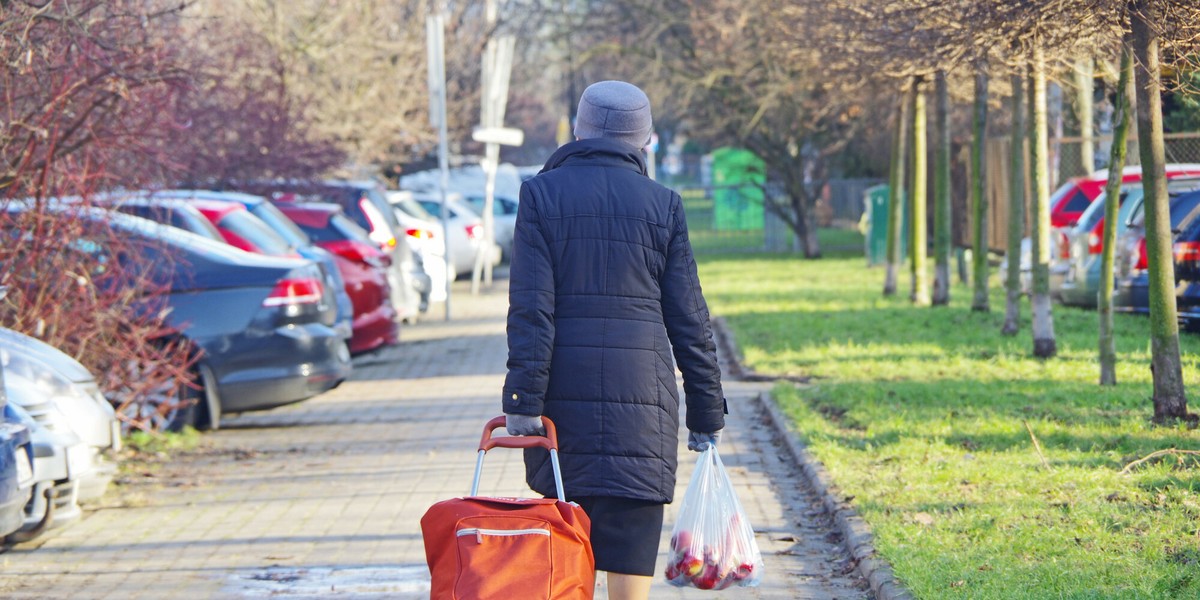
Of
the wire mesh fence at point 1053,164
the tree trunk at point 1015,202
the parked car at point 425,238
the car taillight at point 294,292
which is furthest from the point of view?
the parked car at point 425,238

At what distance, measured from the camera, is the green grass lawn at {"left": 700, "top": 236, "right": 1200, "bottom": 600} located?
5453 millimetres

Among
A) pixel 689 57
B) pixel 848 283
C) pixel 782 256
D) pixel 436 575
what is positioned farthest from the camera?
pixel 782 256

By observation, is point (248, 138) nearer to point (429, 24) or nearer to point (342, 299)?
point (429, 24)

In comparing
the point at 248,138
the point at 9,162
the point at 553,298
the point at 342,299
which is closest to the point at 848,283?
the point at 248,138

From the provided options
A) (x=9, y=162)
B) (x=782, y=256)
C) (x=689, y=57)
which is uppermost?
(x=689, y=57)

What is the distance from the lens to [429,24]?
18.9 metres

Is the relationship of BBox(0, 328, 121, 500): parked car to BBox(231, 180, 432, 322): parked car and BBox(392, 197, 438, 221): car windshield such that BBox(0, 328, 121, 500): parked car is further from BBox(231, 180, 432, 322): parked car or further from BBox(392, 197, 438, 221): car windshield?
BBox(392, 197, 438, 221): car windshield

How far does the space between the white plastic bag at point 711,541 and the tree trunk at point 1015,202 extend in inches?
316

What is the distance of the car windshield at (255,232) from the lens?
38.7ft

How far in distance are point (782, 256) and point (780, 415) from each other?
21.3 m

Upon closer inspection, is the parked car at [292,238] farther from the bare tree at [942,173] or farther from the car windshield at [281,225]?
the bare tree at [942,173]

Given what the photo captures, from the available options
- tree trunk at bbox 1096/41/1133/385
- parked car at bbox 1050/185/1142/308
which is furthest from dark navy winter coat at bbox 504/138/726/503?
parked car at bbox 1050/185/1142/308

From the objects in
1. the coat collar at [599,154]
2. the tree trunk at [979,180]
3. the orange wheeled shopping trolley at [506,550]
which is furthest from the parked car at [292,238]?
the orange wheeled shopping trolley at [506,550]

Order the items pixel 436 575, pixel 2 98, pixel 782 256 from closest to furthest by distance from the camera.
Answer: pixel 436 575
pixel 2 98
pixel 782 256
